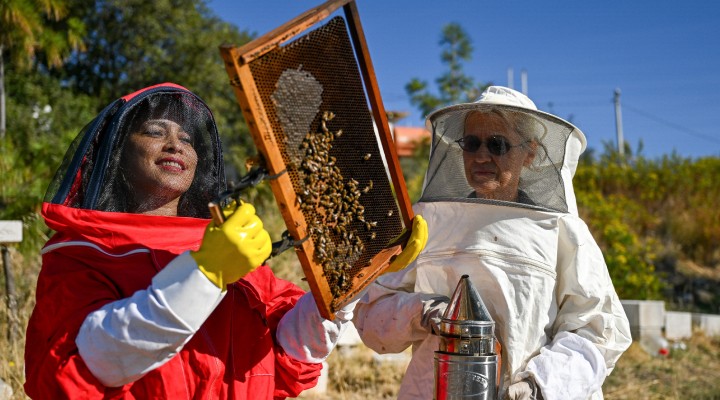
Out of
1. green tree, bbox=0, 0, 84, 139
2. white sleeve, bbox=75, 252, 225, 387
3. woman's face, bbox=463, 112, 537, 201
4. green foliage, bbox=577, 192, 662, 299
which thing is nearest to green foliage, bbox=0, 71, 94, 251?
green tree, bbox=0, 0, 84, 139

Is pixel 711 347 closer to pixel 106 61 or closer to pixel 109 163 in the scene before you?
pixel 109 163

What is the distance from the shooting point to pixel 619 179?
16.1m

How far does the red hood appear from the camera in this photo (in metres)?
2.19

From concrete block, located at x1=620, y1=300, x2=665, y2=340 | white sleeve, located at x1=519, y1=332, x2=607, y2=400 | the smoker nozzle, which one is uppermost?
the smoker nozzle

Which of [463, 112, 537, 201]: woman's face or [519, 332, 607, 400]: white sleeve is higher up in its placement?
[463, 112, 537, 201]: woman's face

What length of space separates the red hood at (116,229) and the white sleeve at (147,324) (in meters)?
0.34

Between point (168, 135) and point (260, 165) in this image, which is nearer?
point (260, 165)

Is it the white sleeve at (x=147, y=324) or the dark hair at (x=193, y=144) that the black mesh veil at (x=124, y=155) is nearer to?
the dark hair at (x=193, y=144)

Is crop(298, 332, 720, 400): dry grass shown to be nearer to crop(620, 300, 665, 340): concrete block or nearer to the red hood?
crop(620, 300, 665, 340): concrete block

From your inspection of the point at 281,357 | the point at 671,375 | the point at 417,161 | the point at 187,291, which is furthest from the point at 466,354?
the point at 417,161

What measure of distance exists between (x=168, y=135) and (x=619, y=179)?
15.1 meters

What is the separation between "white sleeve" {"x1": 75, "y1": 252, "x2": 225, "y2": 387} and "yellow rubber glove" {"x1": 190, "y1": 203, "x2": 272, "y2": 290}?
3cm

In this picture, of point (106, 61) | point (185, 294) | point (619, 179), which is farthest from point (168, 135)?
point (106, 61)

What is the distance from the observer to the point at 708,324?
1002 centimetres
